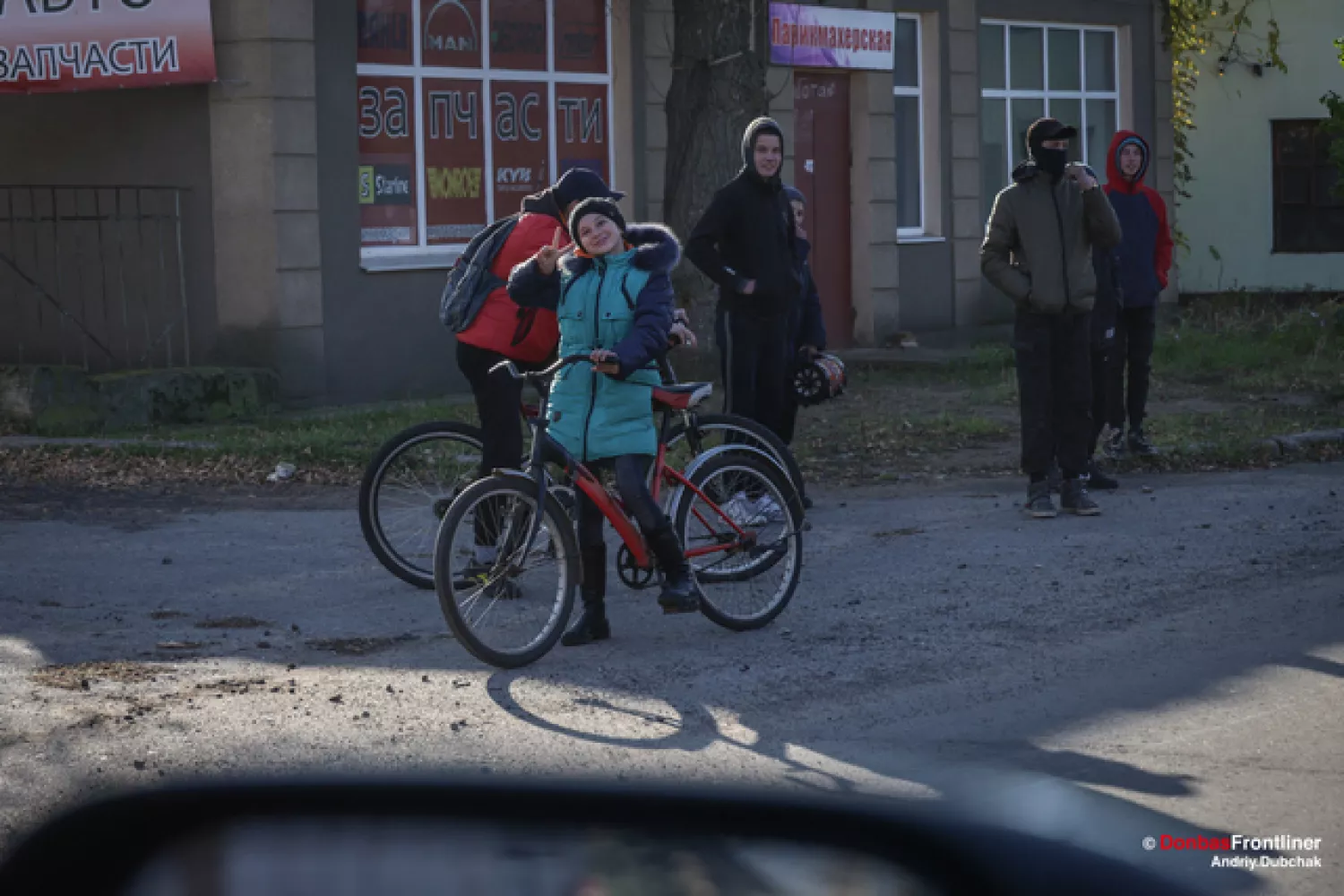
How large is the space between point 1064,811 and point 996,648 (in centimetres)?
438

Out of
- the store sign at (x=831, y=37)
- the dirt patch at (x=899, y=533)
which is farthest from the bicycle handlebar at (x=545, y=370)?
the store sign at (x=831, y=37)

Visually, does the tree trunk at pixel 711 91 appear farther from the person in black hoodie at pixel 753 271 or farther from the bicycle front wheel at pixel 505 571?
the bicycle front wheel at pixel 505 571

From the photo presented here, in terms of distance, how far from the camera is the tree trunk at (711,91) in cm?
1473

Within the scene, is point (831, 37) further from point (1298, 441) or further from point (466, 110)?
point (1298, 441)

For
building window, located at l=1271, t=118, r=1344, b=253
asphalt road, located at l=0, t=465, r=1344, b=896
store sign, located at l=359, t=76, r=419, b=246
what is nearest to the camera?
asphalt road, located at l=0, t=465, r=1344, b=896

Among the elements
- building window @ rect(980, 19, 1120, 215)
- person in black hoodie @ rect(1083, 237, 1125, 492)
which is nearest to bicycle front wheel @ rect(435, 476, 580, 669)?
person in black hoodie @ rect(1083, 237, 1125, 492)

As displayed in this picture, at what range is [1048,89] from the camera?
23.2 meters

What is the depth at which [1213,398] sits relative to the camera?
15.3 m

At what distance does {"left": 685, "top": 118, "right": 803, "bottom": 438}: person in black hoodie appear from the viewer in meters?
9.33

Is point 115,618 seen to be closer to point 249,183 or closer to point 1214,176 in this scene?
point 249,183

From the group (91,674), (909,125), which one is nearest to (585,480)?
(91,674)

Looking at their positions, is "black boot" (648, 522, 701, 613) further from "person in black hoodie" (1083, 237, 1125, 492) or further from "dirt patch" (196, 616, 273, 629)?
"person in black hoodie" (1083, 237, 1125, 492)

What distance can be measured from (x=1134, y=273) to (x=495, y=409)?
5204 mm

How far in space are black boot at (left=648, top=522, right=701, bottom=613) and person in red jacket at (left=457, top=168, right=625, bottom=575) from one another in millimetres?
1059
